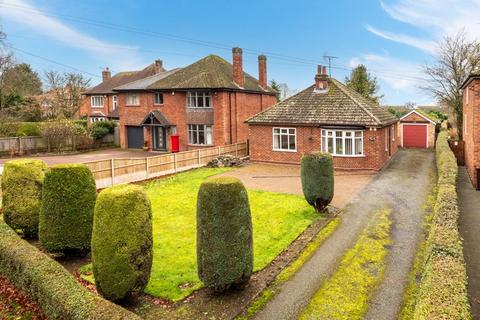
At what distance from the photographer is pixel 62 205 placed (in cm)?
1116

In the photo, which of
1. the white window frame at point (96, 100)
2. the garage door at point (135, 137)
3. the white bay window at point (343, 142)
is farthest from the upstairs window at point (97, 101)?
the white bay window at point (343, 142)

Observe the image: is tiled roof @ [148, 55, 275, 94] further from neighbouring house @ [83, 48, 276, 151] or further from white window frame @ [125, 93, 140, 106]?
white window frame @ [125, 93, 140, 106]

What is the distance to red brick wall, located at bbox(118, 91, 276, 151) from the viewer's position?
109 feet

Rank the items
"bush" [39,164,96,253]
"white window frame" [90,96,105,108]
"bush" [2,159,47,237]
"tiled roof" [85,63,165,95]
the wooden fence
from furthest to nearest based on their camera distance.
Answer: "white window frame" [90,96,105,108] → "tiled roof" [85,63,165,95] → the wooden fence → "bush" [2,159,47,237] → "bush" [39,164,96,253]

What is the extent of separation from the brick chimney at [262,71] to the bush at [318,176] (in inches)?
966

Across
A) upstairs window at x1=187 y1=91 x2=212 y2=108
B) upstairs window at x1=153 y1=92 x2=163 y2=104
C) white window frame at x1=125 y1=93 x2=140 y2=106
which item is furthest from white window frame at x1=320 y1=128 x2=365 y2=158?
white window frame at x1=125 y1=93 x2=140 y2=106

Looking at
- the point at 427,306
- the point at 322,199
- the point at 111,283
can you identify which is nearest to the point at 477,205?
the point at 322,199

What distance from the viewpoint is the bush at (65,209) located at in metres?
11.2

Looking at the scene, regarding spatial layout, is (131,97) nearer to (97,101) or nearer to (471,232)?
(97,101)

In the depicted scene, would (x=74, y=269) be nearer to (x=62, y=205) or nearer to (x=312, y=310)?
(x=62, y=205)

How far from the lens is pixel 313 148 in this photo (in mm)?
26891

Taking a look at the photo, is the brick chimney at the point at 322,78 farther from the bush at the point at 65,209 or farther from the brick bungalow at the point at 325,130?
the bush at the point at 65,209

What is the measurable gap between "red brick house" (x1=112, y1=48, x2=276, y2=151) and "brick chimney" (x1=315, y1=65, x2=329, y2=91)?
7.01m

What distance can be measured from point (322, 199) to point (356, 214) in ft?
5.21
